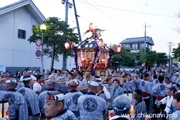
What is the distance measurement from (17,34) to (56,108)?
1843 centimetres

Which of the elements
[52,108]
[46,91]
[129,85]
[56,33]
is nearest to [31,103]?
[46,91]

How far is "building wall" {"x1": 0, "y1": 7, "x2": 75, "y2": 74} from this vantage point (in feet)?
57.4

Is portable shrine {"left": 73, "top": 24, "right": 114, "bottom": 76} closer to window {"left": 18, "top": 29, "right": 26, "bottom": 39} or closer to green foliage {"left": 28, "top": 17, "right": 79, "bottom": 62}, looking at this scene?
green foliage {"left": 28, "top": 17, "right": 79, "bottom": 62}

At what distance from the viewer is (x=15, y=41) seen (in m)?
18.7

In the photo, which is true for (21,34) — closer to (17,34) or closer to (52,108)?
(17,34)

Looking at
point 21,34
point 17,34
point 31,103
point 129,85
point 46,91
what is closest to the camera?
point 31,103

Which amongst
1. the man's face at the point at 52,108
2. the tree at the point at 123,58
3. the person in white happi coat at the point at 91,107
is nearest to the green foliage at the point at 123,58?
the tree at the point at 123,58

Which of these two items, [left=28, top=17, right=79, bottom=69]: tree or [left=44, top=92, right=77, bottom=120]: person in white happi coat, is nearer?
[left=44, top=92, right=77, bottom=120]: person in white happi coat

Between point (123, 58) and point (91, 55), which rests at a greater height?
point (123, 58)

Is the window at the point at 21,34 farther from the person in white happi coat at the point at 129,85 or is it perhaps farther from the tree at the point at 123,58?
the tree at the point at 123,58

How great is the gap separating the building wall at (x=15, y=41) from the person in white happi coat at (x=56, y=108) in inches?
654

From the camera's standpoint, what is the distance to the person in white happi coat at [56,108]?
2443 millimetres

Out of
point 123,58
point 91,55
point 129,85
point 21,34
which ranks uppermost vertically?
point 21,34

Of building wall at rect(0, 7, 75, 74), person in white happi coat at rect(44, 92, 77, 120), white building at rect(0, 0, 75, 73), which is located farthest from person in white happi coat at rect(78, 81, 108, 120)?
building wall at rect(0, 7, 75, 74)
